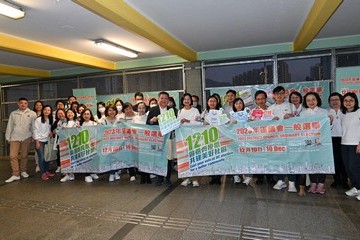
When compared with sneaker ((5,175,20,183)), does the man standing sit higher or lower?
higher

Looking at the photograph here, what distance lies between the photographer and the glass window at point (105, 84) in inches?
317

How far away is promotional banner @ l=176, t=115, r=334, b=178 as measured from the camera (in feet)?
12.1

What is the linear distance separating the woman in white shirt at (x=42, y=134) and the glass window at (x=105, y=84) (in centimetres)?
281

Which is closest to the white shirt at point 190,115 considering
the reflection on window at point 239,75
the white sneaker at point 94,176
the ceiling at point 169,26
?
the ceiling at point 169,26

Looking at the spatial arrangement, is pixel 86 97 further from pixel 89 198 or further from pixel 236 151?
pixel 236 151

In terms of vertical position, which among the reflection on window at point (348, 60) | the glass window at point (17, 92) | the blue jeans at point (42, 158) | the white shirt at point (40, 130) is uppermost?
the reflection on window at point (348, 60)

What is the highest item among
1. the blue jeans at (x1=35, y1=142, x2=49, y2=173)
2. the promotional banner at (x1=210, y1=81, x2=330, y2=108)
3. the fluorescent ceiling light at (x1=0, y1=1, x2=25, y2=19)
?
the fluorescent ceiling light at (x1=0, y1=1, x2=25, y2=19)

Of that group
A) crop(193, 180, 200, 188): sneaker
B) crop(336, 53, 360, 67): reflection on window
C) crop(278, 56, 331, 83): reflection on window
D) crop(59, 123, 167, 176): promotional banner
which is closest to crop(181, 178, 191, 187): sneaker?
crop(193, 180, 200, 188): sneaker

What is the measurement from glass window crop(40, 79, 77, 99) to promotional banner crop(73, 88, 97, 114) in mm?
849

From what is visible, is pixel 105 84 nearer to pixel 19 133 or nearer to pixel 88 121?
pixel 19 133

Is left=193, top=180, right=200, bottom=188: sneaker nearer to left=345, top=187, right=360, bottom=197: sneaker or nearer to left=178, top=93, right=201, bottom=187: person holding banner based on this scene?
left=178, top=93, right=201, bottom=187: person holding banner

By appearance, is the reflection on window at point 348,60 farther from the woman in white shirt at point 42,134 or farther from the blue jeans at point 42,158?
the blue jeans at point 42,158

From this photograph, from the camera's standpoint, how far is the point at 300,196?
12.3ft

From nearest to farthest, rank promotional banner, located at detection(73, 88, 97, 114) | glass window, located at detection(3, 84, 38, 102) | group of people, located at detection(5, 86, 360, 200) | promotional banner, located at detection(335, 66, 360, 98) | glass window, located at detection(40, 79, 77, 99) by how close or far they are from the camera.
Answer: group of people, located at detection(5, 86, 360, 200)
promotional banner, located at detection(335, 66, 360, 98)
promotional banner, located at detection(73, 88, 97, 114)
glass window, located at detection(40, 79, 77, 99)
glass window, located at detection(3, 84, 38, 102)
